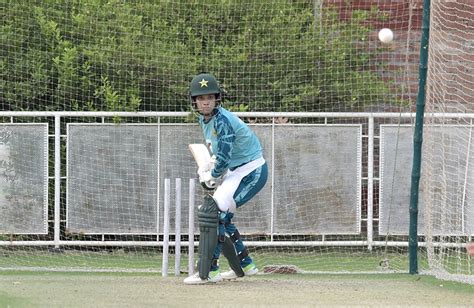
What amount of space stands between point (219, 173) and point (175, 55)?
4353 millimetres

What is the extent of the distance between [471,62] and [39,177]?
17.8 feet

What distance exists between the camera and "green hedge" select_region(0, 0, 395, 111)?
13.4 metres

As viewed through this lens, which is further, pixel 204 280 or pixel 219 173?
pixel 204 280

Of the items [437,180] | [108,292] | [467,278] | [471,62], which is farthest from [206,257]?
[471,62]

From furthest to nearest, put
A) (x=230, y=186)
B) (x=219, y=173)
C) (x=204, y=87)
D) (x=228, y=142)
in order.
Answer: (x=230, y=186)
(x=204, y=87)
(x=219, y=173)
(x=228, y=142)

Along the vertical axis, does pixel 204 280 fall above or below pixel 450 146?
below

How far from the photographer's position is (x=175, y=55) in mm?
13484

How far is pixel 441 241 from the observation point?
11.4 metres

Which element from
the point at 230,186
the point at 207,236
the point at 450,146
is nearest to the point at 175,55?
the point at 450,146

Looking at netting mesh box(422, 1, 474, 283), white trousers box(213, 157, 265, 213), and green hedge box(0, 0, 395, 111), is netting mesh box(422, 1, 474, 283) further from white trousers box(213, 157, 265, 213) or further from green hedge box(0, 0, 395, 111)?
white trousers box(213, 157, 265, 213)

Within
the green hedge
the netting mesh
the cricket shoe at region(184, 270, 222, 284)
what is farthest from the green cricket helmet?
the green hedge

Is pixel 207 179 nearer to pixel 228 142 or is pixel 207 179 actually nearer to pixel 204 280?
pixel 228 142

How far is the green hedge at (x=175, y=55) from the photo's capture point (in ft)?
44.1

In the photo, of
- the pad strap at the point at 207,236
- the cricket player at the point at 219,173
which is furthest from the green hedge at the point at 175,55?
the pad strap at the point at 207,236
